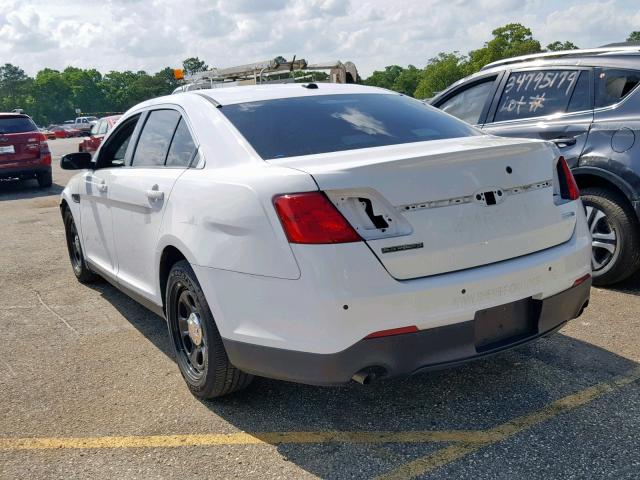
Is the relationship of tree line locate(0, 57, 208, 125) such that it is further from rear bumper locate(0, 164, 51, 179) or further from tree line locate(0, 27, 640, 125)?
rear bumper locate(0, 164, 51, 179)

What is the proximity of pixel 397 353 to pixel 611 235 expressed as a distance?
2999 mm

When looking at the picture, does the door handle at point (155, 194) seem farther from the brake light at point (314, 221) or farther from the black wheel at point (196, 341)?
the brake light at point (314, 221)

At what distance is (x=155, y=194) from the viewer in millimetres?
3588

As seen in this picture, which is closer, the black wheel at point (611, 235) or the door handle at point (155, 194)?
the door handle at point (155, 194)

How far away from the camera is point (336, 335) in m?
2.57

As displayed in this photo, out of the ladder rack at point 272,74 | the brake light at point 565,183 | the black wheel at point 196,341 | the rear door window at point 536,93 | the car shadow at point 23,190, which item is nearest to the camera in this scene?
the black wheel at point 196,341

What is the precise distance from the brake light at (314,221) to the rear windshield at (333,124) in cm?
50

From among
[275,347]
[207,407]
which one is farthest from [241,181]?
[207,407]

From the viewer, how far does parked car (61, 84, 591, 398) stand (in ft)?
8.48

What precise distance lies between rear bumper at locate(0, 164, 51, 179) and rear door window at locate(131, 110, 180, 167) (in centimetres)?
1082

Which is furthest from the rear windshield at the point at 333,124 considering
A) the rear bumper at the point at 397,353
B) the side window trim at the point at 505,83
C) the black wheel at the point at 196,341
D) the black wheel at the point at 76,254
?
the black wheel at the point at 76,254

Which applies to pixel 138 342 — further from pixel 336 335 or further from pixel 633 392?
pixel 633 392

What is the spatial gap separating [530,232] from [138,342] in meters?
2.74

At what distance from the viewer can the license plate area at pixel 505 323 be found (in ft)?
9.12
